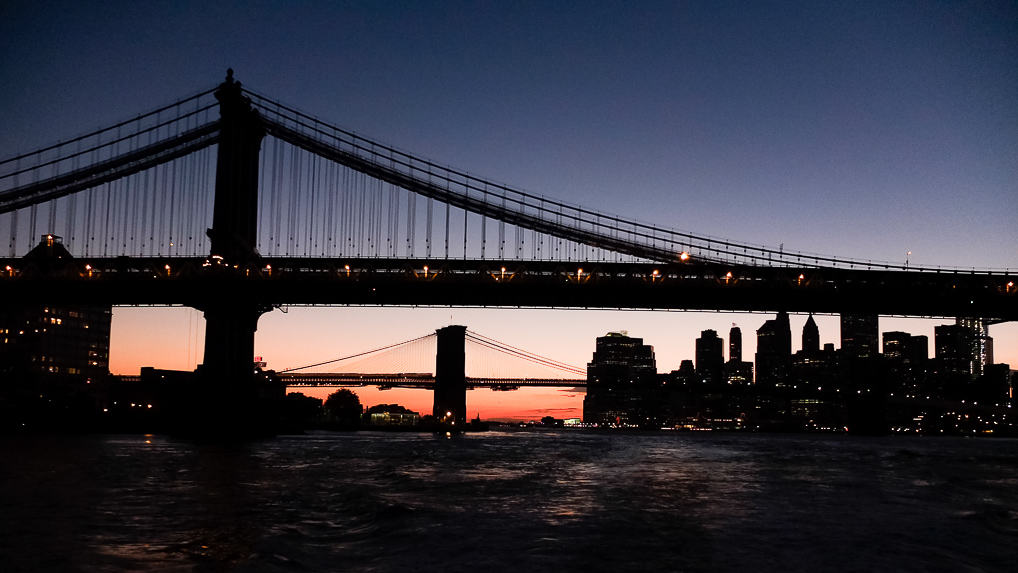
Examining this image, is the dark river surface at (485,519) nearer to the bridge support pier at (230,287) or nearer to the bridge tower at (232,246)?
the bridge support pier at (230,287)

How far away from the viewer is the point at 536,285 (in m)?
57.5

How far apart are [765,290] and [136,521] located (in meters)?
49.5

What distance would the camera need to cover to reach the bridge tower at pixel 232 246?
167 feet

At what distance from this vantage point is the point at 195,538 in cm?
1462

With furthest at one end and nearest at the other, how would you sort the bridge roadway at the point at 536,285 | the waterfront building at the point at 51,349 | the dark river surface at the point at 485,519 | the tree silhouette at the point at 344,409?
the tree silhouette at the point at 344,409 < the waterfront building at the point at 51,349 < the bridge roadway at the point at 536,285 < the dark river surface at the point at 485,519

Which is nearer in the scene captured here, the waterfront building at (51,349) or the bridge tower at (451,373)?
the waterfront building at (51,349)

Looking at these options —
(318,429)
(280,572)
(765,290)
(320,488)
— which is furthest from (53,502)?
(318,429)

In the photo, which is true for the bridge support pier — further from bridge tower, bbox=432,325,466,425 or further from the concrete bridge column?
bridge tower, bbox=432,325,466,425

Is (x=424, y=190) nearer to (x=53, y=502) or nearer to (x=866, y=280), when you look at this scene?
(x=866, y=280)

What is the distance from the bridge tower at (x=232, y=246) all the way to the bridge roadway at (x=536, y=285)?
2.48 m

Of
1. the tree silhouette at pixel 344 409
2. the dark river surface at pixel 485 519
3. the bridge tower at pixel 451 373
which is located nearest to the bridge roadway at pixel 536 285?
the dark river surface at pixel 485 519

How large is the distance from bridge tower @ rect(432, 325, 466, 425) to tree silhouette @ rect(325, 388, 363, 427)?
16927 millimetres

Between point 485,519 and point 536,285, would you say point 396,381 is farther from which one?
point 485,519

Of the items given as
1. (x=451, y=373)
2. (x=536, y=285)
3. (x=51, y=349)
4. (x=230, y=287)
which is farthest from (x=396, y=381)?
(x=51, y=349)
